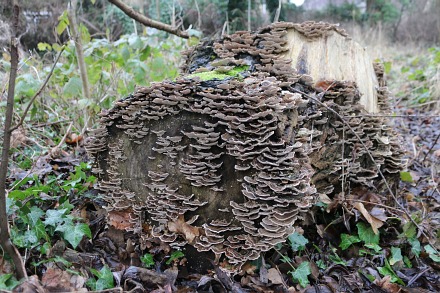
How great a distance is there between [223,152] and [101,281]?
1433 mm

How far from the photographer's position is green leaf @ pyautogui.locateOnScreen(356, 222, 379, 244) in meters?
3.85

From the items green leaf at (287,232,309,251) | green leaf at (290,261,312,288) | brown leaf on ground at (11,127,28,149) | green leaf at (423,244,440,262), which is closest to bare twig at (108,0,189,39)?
brown leaf on ground at (11,127,28,149)

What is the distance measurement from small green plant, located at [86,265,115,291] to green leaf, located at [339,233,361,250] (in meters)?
2.40

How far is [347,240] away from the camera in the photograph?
3.83m

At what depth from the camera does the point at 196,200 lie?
322 centimetres

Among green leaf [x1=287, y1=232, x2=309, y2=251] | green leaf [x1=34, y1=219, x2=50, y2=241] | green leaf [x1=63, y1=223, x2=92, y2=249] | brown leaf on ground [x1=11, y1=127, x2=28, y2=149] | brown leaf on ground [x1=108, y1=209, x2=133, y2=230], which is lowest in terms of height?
green leaf [x1=287, y1=232, x2=309, y2=251]

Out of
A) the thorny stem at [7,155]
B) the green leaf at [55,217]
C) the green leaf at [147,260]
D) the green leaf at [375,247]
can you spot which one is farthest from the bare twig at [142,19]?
the green leaf at [375,247]

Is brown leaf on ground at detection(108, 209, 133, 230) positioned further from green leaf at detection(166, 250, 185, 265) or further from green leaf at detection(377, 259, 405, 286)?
green leaf at detection(377, 259, 405, 286)

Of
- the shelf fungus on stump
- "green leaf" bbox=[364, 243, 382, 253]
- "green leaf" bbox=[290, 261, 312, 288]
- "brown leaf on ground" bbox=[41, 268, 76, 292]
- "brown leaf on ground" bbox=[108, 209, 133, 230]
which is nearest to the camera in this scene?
"brown leaf on ground" bbox=[41, 268, 76, 292]

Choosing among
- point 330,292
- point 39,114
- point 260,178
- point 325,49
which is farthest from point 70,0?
point 330,292

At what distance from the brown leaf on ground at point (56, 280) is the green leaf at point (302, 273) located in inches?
74.3

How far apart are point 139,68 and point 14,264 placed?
379 cm

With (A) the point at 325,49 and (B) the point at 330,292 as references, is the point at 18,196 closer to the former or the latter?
(B) the point at 330,292

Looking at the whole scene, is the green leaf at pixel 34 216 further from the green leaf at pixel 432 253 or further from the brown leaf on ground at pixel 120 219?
the green leaf at pixel 432 253
